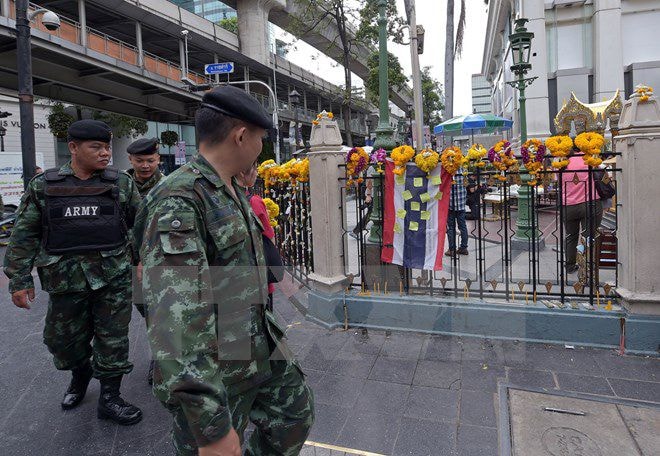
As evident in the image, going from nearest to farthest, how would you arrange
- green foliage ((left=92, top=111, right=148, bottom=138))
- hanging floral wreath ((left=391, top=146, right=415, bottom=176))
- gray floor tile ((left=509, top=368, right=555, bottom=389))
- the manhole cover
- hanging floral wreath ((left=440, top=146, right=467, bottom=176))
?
the manhole cover → gray floor tile ((left=509, top=368, right=555, bottom=389)) → hanging floral wreath ((left=440, top=146, right=467, bottom=176)) → hanging floral wreath ((left=391, top=146, right=415, bottom=176)) → green foliage ((left=92, top=111, right=148, bottom=138))

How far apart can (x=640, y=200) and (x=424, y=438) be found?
274cm

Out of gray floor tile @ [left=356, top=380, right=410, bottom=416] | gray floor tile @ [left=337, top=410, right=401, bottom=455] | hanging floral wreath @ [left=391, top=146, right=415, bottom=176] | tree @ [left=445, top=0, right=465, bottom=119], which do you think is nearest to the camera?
gray floor tile @ [left=337, top=410, right=401, bottom=455]

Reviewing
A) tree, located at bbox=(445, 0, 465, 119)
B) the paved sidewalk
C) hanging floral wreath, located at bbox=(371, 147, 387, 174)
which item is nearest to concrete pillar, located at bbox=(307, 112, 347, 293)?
hanging floral wreath, located at bbox=(371, 147, 387, 174)

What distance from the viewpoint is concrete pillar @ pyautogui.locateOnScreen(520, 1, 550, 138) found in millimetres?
16109

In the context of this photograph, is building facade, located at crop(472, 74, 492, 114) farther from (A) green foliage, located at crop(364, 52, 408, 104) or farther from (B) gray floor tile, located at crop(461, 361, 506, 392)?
(B) gray floor tile, located at crop(461, 361, 506, 392)

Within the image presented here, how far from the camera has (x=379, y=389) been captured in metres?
3.45

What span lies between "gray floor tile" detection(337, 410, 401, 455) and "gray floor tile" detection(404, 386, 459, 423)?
0.19 m

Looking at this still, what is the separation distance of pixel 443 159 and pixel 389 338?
189cm

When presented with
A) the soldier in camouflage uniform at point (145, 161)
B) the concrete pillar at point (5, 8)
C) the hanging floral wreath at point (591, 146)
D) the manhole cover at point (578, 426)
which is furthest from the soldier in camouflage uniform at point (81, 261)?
the concrete pillar at point (5, 8)

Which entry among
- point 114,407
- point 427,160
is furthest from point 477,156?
point 114,407

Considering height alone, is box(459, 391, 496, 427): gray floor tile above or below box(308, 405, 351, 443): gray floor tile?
above

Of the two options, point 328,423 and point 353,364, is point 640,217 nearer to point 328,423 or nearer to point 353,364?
point 353,364

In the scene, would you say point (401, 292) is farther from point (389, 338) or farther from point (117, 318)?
point (117, 318)

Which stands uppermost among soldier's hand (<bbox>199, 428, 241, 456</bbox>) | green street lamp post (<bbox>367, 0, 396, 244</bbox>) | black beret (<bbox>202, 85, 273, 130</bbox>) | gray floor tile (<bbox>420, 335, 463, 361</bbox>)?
green street lamp post (<bbox>367, 0, 396, 244</bbox>)
